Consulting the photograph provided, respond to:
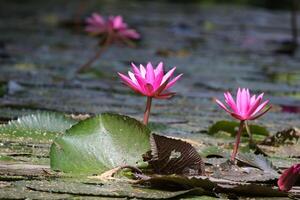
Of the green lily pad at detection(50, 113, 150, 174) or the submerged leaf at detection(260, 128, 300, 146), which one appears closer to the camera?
the green lily pad at detection(50, 113, 150, 174)

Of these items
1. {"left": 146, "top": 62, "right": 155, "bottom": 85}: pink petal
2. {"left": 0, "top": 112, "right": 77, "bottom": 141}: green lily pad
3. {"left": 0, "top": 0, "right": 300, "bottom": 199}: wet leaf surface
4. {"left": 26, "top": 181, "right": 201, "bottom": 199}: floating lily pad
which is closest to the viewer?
{"left": 26, "top": 181, "right": 201, "bottom": 199}: floating lily pad

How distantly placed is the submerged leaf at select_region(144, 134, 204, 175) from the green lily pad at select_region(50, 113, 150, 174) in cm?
6

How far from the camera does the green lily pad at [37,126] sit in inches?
75.2

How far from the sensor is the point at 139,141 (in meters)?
1.65

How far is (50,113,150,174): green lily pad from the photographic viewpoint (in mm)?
1574

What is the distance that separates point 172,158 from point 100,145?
0.53 feet

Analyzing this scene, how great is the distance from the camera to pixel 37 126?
1943mm

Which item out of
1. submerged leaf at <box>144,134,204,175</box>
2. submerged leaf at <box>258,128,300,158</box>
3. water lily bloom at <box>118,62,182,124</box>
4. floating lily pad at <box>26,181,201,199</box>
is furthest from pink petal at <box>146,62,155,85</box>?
submerged leaf at <box>258,128,300,158</box>

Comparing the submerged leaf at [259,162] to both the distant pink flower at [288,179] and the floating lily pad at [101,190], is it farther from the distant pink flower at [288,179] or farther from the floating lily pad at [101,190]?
the floating lily pad at [101,190]

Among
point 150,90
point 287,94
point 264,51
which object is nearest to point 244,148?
point 150,90

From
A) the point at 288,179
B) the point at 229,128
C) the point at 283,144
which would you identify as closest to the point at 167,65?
the point at 229,128

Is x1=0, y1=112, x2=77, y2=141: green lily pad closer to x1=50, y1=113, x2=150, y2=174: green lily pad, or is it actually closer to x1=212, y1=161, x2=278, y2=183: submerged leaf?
x1=50, y1=113, x2=150, y2=174: green lily pad

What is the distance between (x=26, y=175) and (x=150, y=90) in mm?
339

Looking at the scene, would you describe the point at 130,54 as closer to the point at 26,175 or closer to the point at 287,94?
the point at 287,94
